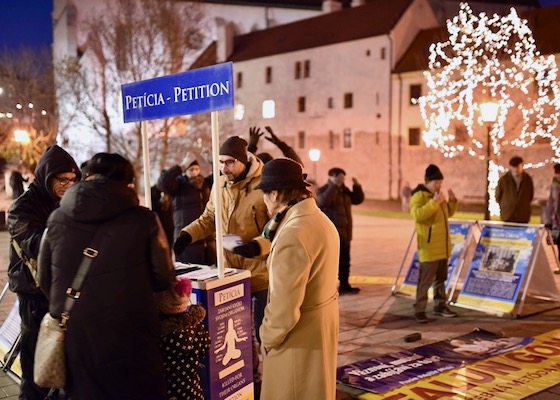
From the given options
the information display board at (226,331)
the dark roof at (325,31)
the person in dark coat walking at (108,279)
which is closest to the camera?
the person in dark coat walking at (108,279)

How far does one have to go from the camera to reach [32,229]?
432 centimetres

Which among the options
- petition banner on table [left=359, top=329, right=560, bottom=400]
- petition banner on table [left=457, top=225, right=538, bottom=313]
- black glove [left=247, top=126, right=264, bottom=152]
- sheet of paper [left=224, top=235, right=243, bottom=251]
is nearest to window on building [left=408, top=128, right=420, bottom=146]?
petition banner on table [left=457, top=225, right=538, bottom=313]

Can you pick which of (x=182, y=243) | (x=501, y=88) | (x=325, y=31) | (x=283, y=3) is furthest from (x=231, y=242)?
(x=283, y=3)

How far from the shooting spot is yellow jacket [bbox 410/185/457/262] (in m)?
7.80

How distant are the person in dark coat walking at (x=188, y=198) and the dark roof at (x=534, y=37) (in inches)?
1159

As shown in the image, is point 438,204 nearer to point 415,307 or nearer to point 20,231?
point 415,307

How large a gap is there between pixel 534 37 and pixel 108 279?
36.5 m

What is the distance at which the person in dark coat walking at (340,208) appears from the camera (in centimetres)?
950

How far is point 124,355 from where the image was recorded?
3.05 meters

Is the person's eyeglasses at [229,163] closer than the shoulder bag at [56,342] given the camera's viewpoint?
No

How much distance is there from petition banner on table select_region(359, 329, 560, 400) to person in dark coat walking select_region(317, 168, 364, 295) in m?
3.55

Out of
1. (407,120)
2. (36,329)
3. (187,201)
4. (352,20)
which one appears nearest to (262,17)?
(352,20)

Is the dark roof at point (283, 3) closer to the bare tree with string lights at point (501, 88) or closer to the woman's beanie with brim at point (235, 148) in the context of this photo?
the bare tree with string lights at point (501, 88)

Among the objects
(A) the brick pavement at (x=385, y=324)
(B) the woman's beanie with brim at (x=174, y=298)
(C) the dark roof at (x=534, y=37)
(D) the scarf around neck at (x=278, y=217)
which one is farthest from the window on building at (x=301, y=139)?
(B) the woman's beanie with brim at (x=174, y=298)
